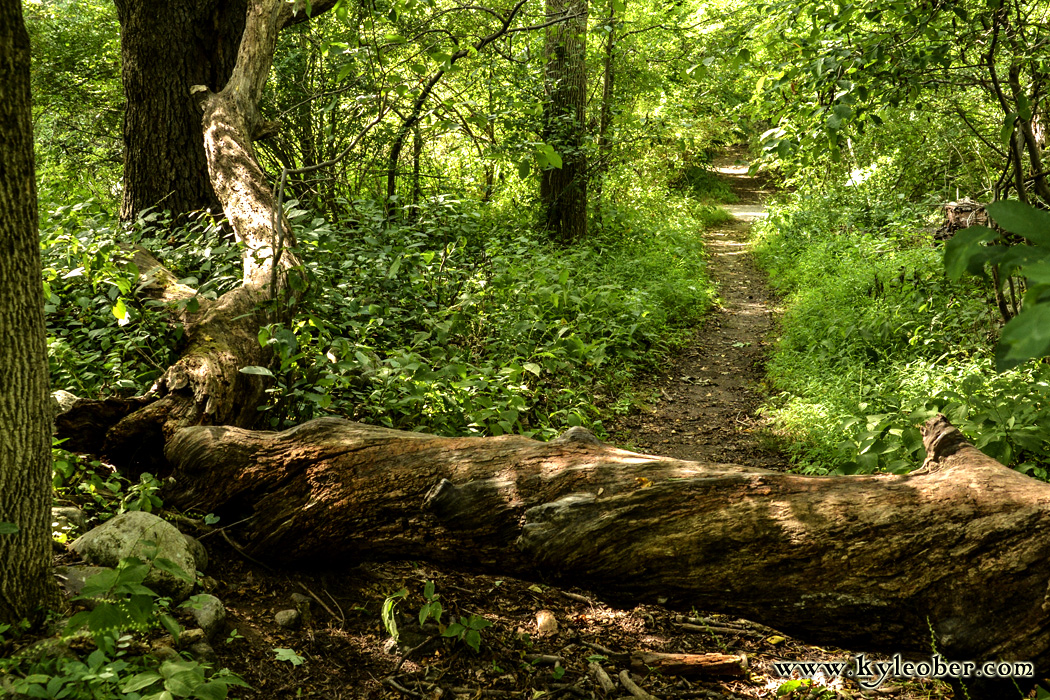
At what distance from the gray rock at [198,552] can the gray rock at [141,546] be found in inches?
5.1


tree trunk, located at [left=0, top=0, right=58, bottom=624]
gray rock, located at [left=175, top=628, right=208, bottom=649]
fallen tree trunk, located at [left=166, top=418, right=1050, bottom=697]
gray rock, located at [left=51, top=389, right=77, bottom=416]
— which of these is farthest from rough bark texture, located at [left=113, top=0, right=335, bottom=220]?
gray rock, located at [left=175, top=628, right=208, bottom=649]

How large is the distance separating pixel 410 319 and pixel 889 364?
4.34 metres

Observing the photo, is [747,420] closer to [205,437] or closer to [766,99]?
[766,99]

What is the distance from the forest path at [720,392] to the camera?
5.85 m

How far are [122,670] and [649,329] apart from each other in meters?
6.87

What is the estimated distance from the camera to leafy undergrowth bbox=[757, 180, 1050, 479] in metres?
3.96

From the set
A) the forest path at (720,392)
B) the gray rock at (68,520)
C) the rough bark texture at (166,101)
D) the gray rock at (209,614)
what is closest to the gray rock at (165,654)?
the gray rock at (209,614)

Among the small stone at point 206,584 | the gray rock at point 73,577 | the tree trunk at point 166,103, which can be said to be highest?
the tree trunk at point 166,103

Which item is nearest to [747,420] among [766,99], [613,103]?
[766,99]

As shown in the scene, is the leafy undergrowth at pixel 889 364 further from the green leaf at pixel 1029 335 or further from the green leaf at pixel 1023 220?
the green leaf at pixel 1029 335

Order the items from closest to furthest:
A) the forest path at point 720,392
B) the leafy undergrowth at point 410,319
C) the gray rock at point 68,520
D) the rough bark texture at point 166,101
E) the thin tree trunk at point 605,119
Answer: the gray rock at point 68,520, the leafy undergrowth at point 410,319, the forest path at point 720,392, the rough bark texture at point 166,101, the thin tree trunk at point 605,119

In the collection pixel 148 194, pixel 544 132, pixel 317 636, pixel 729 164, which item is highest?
pixel 729 164

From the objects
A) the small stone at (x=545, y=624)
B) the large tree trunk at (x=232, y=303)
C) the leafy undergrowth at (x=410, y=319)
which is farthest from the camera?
the leafy undergrowth at (x=410, y=319)

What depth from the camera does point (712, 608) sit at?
2.76 metres
